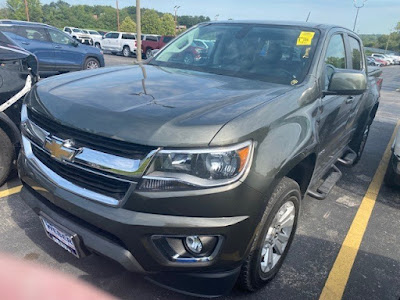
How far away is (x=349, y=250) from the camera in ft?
10.5

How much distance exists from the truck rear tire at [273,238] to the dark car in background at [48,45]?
9.91 metres

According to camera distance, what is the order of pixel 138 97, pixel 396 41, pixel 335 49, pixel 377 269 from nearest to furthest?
pixel 138 97 → pixel 377 269 → pixel 335 49 → pixel 396 41

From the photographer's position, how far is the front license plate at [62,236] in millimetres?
2080

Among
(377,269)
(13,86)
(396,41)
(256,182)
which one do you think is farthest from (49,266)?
(396,41)

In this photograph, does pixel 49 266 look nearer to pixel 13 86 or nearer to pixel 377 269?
pixel 13 86

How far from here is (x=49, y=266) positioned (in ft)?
8.66

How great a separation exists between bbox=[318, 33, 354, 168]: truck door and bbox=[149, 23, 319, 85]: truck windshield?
10.2 inches

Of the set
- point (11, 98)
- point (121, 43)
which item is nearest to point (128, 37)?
point (121, 43)

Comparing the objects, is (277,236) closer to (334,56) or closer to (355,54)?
(334,56)

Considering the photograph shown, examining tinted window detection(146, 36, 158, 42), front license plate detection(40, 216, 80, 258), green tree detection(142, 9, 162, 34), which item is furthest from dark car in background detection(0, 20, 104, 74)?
green tree detection(142, 9, 162, 34)

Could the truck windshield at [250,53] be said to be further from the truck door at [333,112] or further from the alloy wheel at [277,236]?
the alloy wheel at [277,236]

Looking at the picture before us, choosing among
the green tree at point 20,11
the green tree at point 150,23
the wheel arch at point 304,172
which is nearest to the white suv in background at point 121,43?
the wheel arch at point 304,172

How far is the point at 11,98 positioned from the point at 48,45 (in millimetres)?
8362

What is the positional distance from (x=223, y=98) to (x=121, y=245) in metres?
1.14
